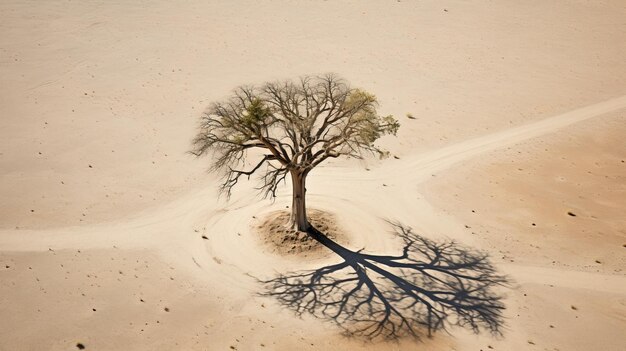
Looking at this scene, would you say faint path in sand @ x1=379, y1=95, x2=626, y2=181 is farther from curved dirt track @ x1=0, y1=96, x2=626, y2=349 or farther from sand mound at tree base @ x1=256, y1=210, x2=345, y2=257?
sand mound at tree base @ x1=256, y1=210, x2=345, y2=257

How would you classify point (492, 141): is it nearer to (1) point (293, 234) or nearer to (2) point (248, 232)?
(1) point (293, 234)

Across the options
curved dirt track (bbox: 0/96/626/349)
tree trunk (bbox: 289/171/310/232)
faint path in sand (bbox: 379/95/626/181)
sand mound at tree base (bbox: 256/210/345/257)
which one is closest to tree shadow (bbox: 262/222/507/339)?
sand mound at tree base (bbox: 256/210/345/257)

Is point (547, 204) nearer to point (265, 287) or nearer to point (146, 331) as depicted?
point (265, 287)

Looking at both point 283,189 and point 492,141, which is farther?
point 492,141

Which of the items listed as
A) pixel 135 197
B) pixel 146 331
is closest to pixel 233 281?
pixel 146 331

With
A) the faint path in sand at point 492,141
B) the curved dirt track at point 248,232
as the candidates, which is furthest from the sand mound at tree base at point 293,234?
the faint path in sand at point 492,141

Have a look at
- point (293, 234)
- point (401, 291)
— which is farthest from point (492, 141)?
point (293, 234)
